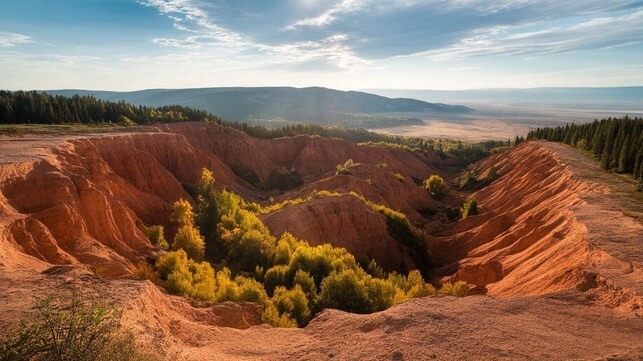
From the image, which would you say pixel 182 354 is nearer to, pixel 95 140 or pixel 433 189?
pixel 95 140

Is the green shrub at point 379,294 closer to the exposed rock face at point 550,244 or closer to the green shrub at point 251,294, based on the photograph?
A: the green shrub at point 251,294

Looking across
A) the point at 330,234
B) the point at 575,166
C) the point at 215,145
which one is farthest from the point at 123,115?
the point at 575,166

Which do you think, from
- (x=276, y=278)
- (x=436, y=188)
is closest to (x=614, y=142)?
(x=436, y=188)

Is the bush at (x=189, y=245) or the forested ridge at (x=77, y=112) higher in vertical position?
the forested ridge at (x=77, y=112)

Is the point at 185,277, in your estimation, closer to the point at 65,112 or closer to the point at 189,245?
the point at 189,245

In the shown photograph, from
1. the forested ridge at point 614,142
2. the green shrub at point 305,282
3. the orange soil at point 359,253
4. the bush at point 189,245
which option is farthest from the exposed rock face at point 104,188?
the forested ridge at point 614,142

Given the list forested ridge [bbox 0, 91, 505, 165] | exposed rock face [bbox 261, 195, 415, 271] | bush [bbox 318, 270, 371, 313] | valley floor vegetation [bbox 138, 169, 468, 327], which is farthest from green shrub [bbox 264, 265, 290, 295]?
forested ridge [bbox 0, 91, 505, 165]
